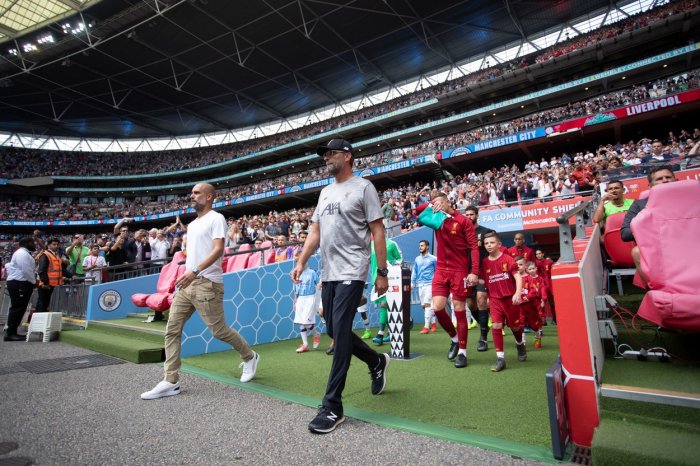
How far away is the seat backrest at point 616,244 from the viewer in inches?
146

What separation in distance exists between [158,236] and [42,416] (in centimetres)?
714

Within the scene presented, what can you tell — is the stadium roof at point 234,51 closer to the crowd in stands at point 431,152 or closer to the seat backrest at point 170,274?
the crowd in stands at point 431,152

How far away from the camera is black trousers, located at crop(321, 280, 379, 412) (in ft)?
7.67

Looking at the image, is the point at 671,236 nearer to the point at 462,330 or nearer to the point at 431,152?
the point at 462,330

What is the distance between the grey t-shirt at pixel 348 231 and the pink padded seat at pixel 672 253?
1.59 m

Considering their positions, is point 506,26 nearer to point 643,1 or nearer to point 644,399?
point 643,1

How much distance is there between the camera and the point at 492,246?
163 inches

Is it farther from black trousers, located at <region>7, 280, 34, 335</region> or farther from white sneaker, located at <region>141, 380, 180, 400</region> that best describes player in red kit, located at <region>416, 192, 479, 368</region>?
black trousers, located at <region>7, 280, 34, 335</region>

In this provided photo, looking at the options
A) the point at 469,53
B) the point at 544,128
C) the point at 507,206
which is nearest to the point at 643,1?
the point at 469,53

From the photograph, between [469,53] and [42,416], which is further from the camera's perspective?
[469,53]

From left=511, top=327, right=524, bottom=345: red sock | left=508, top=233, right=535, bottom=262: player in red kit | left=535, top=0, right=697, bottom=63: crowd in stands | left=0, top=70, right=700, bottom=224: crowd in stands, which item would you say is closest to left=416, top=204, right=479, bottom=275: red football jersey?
left=511, top=327, right=524, bottom=345: red sock

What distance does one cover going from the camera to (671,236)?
6.42 feet

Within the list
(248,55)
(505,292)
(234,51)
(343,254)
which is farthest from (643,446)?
(234,51)

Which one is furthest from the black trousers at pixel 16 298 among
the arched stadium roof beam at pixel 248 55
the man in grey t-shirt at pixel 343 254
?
the arched stadium roof beam at pixel 248 55
